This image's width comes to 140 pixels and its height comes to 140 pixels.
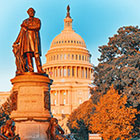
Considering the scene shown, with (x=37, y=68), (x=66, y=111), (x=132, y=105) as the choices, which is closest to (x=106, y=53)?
(x=132, y=105)

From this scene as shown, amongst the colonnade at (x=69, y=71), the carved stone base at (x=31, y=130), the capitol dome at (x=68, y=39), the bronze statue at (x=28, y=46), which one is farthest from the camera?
the capitol dome at (x=68, y=39)

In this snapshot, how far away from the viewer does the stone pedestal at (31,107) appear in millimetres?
14836

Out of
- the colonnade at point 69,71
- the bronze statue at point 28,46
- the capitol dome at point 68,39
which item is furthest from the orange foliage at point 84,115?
the capitol dome at point 68,39

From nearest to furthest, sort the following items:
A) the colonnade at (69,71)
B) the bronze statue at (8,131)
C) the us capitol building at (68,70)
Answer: the bronze statue at (8,131), the us capitol building at (68,70), the colonnade at (69,71)

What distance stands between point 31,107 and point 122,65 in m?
23.1

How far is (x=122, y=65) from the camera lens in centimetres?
3681

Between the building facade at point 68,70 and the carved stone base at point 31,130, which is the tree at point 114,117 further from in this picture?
the building facade at point 68,70

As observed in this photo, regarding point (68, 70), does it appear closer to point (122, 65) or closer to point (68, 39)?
point (68, 39)

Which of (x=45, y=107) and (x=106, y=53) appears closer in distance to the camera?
(x=45, y=107)

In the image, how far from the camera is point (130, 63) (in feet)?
118

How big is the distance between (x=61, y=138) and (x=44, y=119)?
108cm

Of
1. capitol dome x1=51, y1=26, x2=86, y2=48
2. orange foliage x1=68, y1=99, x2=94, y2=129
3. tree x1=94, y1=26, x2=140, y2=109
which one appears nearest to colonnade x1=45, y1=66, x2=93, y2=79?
capitol dome x1=51, y1=26, x2=86, y2=48

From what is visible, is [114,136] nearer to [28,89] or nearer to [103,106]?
[103,106]

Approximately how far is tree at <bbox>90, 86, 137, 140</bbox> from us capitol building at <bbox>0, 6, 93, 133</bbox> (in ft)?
294
